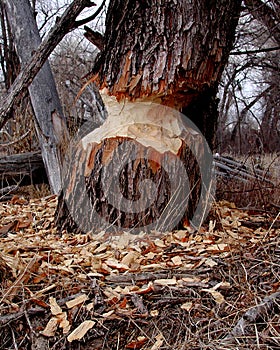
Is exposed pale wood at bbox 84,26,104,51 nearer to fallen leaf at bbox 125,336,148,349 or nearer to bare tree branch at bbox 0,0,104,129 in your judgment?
bare tree branch at bbox 0,0,104,129

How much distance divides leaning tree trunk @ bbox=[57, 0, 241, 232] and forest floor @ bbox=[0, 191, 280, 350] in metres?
0.16

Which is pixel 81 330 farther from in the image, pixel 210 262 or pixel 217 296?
pixel 210 262

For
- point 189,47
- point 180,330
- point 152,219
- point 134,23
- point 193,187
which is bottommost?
point 180,330

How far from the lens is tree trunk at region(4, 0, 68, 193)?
3.36 meters

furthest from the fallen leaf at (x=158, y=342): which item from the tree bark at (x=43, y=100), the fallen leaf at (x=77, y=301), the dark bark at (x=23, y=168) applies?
the dark bark at (x=23, y=168)

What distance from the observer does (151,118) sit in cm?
197

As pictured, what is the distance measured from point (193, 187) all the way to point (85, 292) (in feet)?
2.58

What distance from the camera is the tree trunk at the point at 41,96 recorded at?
11.0ft

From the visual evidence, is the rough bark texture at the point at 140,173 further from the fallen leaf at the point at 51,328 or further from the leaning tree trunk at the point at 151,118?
the fallen leaf at the point at 51,328

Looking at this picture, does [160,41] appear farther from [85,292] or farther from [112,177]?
[85,292]

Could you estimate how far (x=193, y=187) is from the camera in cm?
190

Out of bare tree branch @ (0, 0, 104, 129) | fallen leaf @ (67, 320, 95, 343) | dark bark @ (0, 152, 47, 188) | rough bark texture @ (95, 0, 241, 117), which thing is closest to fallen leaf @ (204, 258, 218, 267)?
fallen leaf @ (67, 320, 95, 343)

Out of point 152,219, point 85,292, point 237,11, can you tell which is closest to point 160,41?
point 237,11

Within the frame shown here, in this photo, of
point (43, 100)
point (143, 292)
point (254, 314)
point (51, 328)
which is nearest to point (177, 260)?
point (143, 292)
